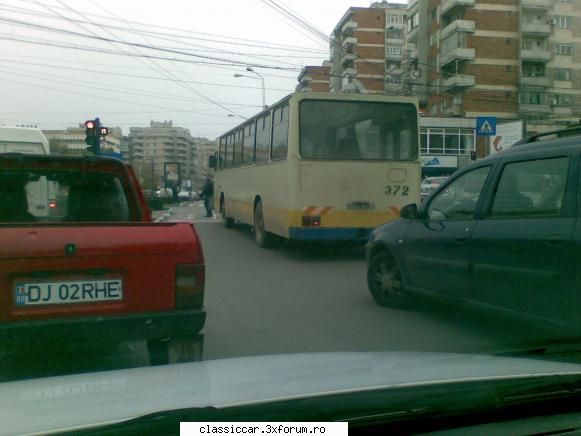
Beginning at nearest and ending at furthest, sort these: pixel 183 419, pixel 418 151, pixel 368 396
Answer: pixel 183 419
pixel 368 396
pixel 418 151

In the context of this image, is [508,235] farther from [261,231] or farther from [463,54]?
Result: [463,54]

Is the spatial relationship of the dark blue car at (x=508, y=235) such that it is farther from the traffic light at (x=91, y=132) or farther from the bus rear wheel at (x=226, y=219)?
the bus rear wheel at (x=226, y=219)

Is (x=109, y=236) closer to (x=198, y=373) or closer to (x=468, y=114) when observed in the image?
(x=198, y=373)

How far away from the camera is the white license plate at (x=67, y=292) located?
3931 millimetres

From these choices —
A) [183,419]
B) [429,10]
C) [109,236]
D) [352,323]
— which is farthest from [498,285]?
[429,10]

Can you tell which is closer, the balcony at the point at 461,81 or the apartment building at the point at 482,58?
the balcony at the point at 461,81

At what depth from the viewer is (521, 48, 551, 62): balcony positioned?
2219 inches

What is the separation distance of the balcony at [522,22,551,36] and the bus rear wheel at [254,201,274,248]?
49.7 meters

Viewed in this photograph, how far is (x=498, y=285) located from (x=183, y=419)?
401 cm

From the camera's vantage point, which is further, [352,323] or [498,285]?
[352,323]

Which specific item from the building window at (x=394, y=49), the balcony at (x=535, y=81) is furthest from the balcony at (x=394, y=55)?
the balcony at (x=535, y=81)

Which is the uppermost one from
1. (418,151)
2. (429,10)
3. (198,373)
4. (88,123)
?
(429,10)

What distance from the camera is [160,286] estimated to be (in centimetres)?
423

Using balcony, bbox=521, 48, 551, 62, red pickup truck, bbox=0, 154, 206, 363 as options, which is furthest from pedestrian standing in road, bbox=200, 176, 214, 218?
balcony, bbox=521, 48, 551, 62
